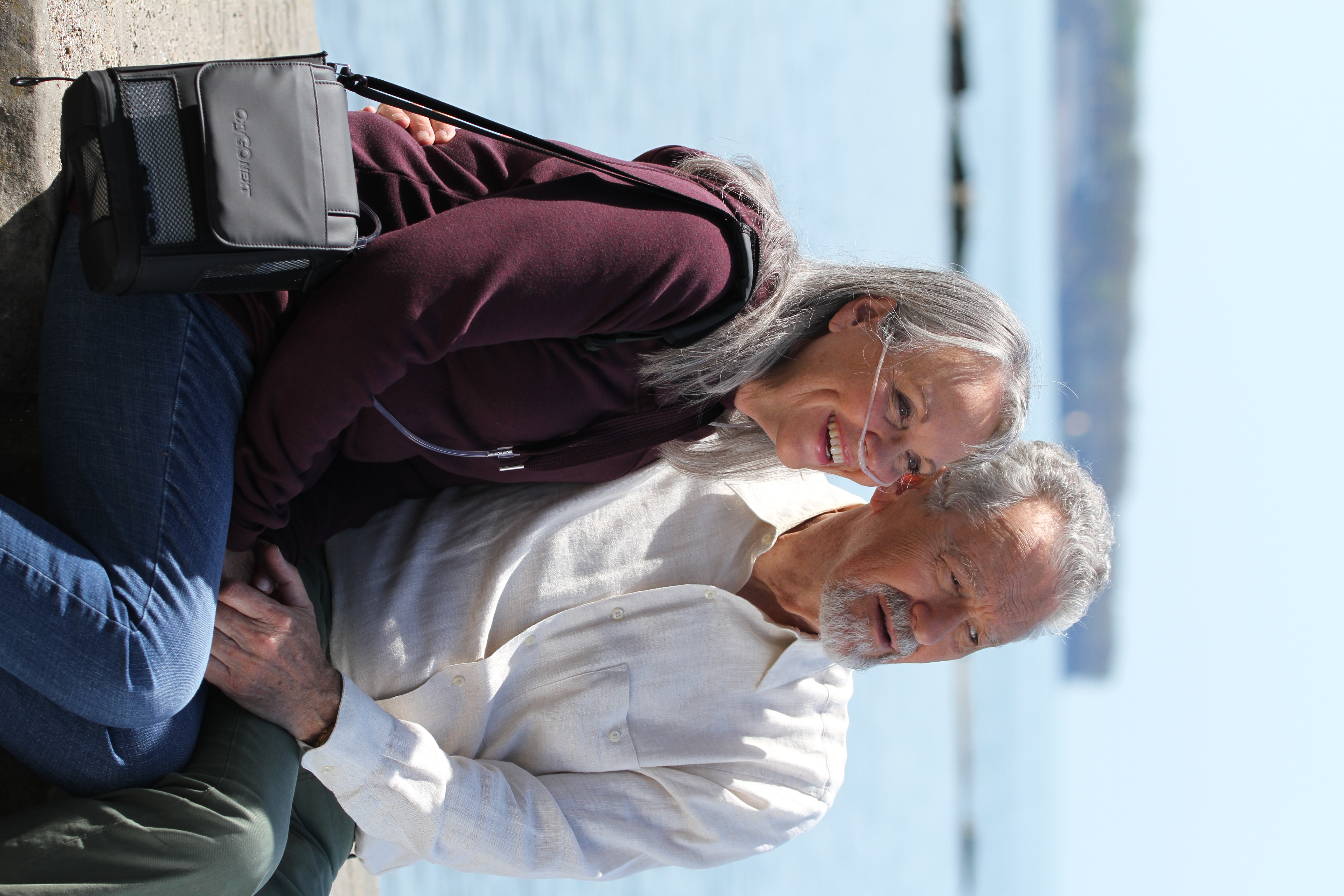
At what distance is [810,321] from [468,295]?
745 mm

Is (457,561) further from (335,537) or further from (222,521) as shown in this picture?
(222,521)

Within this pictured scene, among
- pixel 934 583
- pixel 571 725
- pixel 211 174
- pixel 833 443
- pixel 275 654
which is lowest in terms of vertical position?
pixel 571 725

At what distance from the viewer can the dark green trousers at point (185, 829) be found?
1358 mm

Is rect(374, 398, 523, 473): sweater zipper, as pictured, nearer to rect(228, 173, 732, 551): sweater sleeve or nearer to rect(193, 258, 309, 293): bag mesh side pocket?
rect(228, 173, 732, 551): sweater sleeve

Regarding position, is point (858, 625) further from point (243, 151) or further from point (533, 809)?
point (243, 151)

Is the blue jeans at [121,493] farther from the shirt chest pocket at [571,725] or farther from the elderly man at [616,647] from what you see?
the shirt chest pocket at [571,725]

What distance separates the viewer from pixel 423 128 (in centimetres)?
167

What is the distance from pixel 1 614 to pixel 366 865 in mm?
1184

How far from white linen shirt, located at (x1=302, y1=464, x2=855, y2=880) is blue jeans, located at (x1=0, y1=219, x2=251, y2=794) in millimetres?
528

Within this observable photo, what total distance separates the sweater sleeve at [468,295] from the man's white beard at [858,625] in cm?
99

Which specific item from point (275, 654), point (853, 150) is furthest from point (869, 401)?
point (853, 150)

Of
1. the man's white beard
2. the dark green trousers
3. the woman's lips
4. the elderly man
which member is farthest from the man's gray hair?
the dark green trousers

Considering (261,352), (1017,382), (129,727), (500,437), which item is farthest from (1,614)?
(1017,382)

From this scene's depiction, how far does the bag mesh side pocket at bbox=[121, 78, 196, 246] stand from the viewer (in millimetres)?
1060
